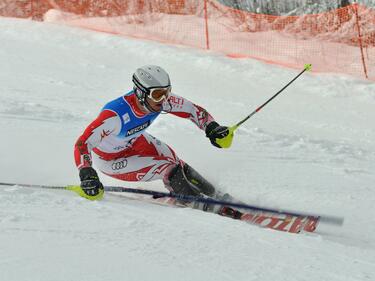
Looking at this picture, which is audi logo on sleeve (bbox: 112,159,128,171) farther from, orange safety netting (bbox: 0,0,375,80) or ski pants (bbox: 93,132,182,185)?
orange safety netting (bbox: 0,0,375,80)

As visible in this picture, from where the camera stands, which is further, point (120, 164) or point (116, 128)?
point (120, 164)

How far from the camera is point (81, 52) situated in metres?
12.6

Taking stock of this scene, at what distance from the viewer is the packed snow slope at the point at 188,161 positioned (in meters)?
3.69

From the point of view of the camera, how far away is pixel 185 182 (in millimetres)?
5664

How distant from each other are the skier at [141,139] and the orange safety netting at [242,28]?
21.9 ft

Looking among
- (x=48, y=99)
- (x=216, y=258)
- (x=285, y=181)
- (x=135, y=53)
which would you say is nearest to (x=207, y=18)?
(x=135, y=53)

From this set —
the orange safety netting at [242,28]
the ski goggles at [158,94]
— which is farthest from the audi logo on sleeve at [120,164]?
the orange safety netting at [242,28]

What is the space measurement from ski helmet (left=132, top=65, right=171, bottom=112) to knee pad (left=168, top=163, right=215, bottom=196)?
710mm

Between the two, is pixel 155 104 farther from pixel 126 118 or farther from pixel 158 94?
pixel 126 118

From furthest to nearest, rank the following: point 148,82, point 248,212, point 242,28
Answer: point 242,28, point 248,212, point 148,82

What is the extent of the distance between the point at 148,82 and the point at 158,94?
13 centimetres

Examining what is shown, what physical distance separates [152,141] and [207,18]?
8259mm

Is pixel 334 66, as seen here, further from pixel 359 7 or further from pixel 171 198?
pixel 171 198

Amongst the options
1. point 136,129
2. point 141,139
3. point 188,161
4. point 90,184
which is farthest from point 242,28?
point 90,184
